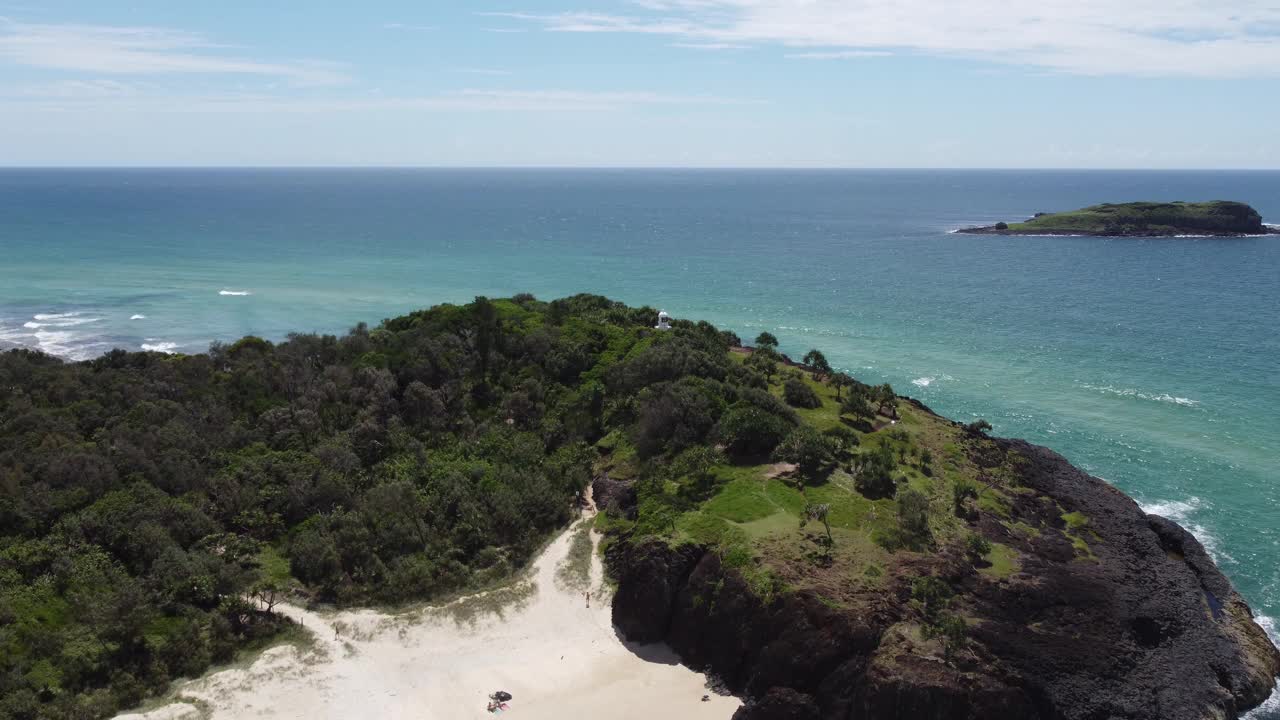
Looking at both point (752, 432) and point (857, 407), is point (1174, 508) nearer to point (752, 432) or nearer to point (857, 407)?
point (857, 407)

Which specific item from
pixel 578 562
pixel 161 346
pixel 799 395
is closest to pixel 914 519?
pixel 578 562

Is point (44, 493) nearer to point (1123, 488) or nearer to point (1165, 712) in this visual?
point (1165, 712)

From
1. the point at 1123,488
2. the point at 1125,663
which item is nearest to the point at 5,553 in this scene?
the point at 1125,663

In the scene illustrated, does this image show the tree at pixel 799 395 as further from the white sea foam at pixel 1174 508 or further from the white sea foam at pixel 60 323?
the white sea foam at pixel 60 323

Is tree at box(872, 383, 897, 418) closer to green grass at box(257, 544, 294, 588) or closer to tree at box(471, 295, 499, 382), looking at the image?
tree at box(471, 295, 499, 382)

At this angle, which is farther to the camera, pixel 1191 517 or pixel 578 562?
pixel 1191 517
